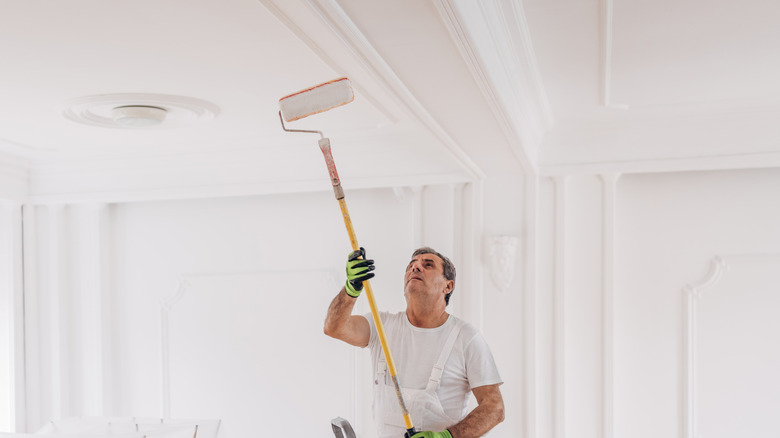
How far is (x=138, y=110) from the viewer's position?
2633 millimetres

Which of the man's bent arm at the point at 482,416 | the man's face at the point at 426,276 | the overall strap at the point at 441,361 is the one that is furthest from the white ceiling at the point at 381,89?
the man's bent arm at the point at 482,416

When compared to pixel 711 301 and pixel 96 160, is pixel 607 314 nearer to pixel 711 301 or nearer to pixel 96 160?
pixel 711 301

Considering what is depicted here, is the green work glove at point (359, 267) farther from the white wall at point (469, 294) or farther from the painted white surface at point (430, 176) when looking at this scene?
the white wall at point (469, 294)

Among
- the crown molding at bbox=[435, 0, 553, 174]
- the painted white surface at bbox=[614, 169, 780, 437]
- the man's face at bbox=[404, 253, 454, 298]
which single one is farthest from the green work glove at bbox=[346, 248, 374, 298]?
the painted white surface at bbox=[614, 169, 780, 437]

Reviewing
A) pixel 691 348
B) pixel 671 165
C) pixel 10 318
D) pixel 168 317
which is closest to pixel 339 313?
pixel 671 165

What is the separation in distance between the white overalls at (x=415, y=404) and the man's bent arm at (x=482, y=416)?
0.08 m

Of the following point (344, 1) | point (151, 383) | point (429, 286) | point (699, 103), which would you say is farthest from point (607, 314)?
point (151, 383)

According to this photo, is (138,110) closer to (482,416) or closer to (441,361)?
(441,361)

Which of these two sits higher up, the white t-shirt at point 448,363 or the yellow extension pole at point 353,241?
the yellow extension pole at point 353,241

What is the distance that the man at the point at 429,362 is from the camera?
81.7 inches

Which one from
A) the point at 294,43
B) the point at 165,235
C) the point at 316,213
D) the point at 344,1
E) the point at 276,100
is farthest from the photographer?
the point at 165,235

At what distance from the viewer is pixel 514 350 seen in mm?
3168

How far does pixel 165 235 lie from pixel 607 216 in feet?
7.93

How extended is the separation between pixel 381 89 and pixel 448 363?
0.88 metres
